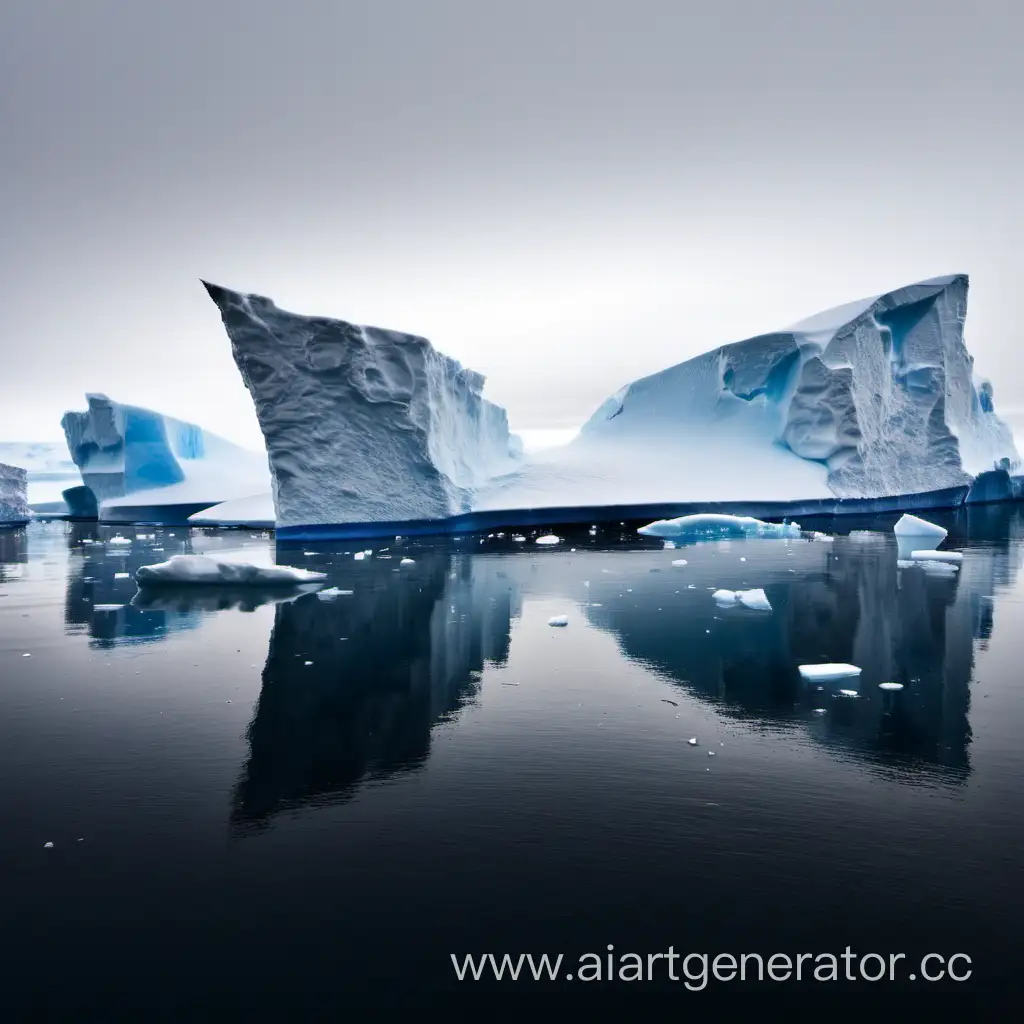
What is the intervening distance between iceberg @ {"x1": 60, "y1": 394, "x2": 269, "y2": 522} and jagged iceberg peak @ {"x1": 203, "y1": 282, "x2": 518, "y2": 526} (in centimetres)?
907

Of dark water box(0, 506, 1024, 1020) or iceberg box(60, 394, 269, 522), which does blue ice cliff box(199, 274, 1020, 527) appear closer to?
dark water box(0, 506, 1024, 1020)

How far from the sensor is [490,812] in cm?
251

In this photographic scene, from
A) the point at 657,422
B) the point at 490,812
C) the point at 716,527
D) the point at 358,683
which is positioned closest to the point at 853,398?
the point at 657,422

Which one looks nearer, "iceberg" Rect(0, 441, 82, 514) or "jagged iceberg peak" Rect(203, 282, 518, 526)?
"jagged iceberg peak" Rect(203, 282, 518, 526)

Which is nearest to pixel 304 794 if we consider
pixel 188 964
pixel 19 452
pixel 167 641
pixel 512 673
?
pixel 188 964

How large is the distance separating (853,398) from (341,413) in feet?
39.6

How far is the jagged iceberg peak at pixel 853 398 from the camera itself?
1888 centimetres

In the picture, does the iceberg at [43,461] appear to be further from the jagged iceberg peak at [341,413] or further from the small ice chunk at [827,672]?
the small ice chunk at [827,672]

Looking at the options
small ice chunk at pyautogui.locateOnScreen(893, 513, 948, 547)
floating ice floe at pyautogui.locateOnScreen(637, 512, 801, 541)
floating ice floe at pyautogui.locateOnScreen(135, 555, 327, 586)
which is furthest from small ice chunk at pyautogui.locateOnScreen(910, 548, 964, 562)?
floating ice floe at pyautogui.locateOnScreen(135, 555, 327, 586)

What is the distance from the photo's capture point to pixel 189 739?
10.5 ft

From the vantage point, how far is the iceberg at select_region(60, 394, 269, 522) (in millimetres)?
21391

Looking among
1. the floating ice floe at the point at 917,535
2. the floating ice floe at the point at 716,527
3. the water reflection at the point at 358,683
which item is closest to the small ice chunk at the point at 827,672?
the water reflection at the point at 358,683

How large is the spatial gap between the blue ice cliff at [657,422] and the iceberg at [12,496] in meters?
12.2

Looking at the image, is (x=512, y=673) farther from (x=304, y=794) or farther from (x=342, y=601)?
(x=342, y=601)
